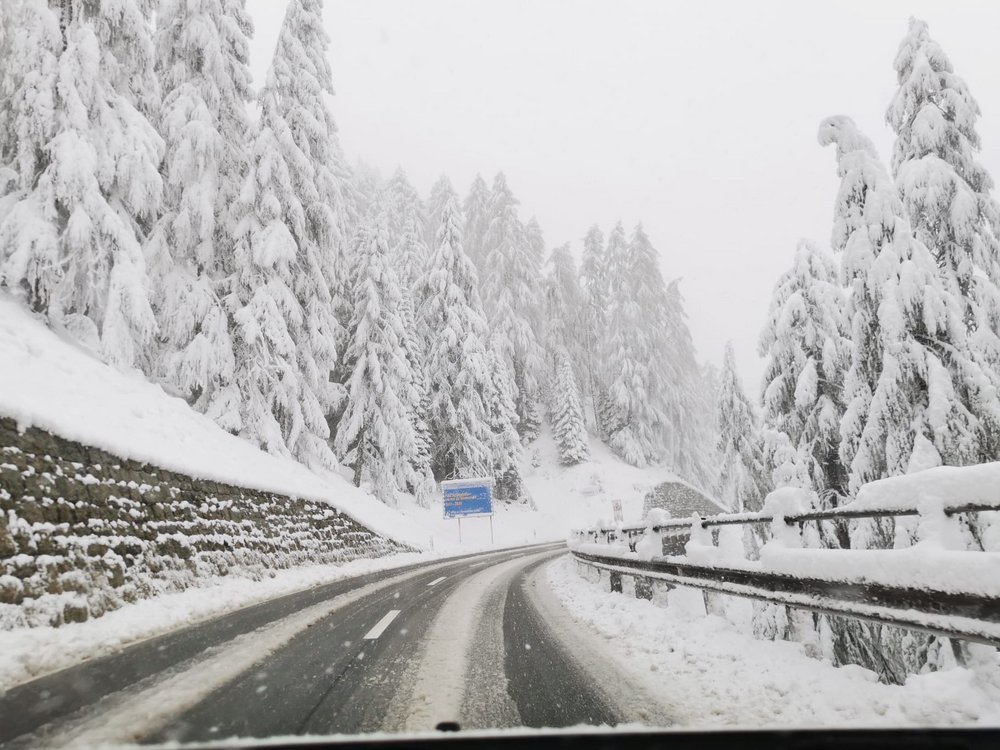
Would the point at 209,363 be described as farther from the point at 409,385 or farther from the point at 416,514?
the point at 416,514

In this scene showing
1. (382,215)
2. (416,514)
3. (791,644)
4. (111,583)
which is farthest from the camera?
(416,514)

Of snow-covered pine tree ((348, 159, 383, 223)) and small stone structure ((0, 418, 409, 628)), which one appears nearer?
small stone structure ((0, 418, 409, 628))

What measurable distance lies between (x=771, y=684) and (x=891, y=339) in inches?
299

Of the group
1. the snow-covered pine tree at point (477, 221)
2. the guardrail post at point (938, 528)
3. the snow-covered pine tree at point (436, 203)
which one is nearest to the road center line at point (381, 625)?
the guardrail post at point (938, 528)

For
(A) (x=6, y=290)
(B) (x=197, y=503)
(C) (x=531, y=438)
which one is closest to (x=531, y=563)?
(B) (x=197, y=503)

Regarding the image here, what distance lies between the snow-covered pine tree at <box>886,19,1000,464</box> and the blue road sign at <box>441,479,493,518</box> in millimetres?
23310

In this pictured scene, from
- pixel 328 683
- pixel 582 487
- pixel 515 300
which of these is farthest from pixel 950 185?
pixel 515 300

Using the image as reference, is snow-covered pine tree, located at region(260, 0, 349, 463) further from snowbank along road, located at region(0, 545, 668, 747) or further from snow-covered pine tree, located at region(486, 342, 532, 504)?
snow-covered pine tree, located at region(486, 342, 532, 504)

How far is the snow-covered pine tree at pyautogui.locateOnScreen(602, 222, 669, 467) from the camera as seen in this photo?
46.2 meters

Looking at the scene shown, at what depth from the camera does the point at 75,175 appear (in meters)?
12.8

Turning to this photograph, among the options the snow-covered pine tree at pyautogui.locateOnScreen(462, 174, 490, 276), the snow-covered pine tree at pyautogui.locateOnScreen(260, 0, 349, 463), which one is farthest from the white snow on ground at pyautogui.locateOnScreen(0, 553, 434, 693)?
the snow-covered pine tree at pyautogui.locateOnScreen(462, 174, 490, 276)

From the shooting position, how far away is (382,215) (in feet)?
92.5

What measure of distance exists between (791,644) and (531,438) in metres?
42.2

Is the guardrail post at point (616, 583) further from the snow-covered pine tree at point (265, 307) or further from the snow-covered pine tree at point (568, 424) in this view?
the snow-covered pine tree at point (568, 424)
